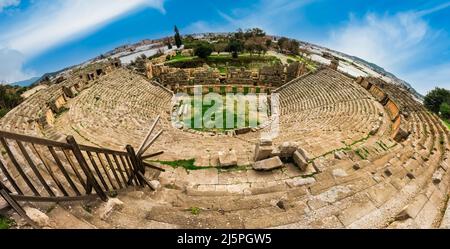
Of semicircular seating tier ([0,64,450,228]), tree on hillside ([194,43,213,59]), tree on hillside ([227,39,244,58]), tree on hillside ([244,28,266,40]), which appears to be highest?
tree on hillside ([244,28,266,40])

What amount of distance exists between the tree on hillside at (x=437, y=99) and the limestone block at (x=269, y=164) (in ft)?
111

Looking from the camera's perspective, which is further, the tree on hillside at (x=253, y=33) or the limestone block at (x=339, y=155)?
the tree on hillside at (x=253, y=33)

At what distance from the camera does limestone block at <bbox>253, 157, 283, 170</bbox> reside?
9469 mm

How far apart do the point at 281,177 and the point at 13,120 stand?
54.4 ft

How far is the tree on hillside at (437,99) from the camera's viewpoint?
31.6 metres

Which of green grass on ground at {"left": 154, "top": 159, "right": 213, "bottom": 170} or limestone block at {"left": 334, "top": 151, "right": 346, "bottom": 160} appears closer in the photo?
green grass on ground at {"left": 154, "top": 159, "right": 213, "bottom": 170}

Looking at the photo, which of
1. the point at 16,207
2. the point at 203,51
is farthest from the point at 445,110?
the point at 16,207

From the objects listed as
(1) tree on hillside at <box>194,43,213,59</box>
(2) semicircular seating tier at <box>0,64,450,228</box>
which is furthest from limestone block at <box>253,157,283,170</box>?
(1) tree on hillside at <box>194,43,213,59</box>

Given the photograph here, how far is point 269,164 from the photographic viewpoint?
31.3 ft

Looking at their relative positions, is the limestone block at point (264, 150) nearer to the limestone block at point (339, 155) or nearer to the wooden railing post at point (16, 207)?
the limestone block at point (339, 155)

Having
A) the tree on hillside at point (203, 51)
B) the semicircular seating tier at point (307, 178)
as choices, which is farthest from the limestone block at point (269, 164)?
the tree on hillside at point (203, 51)

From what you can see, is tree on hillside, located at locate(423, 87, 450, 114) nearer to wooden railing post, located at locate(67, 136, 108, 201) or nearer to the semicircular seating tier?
the semicircular seating tier

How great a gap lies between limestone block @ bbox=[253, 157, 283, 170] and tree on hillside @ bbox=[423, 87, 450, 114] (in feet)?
111
